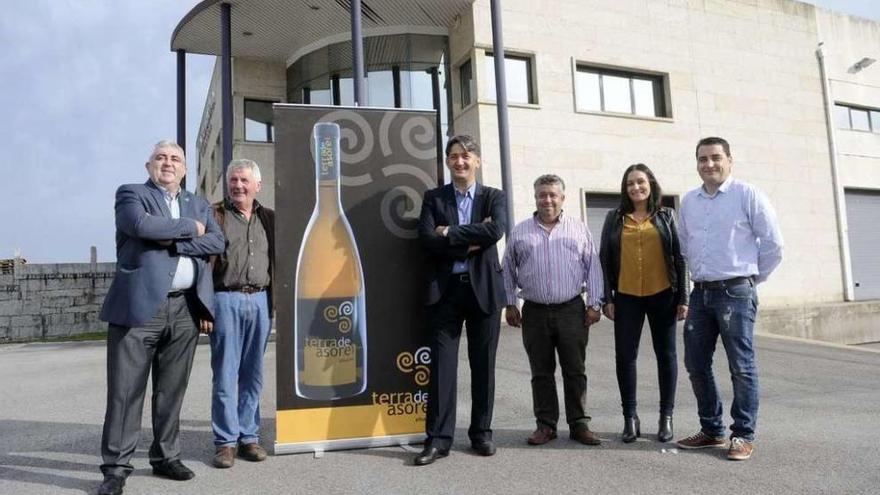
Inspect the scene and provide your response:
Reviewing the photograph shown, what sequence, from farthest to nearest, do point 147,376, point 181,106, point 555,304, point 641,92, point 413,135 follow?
point 181,106
point 641,92
point 413,135
point 555,304
point 147,376

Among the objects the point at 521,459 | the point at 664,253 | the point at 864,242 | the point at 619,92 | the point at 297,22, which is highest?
the point at 297,22

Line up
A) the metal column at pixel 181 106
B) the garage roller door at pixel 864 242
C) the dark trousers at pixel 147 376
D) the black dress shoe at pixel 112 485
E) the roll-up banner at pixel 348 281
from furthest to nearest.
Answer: the garage roller door at pixel 864 242, the metal column at pixel 181 106, the roll-up banner at pixel 348 281, the dark trousers at pixel 147 376, the black dress shoe at pixel 112 485

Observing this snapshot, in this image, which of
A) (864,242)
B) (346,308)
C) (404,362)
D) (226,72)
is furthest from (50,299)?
(864,242)

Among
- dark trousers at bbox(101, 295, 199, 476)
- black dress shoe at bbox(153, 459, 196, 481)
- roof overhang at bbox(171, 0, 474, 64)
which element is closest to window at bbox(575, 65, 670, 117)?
roof overhang at bbox(171, 0, 474, 64)

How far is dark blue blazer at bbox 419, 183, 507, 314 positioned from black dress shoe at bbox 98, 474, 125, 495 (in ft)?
6.62

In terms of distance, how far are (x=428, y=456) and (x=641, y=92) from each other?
13.6m

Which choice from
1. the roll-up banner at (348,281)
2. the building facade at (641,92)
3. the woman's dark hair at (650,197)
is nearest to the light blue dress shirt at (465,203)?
the roll-up banner at (348,281)

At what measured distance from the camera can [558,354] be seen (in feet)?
13.4

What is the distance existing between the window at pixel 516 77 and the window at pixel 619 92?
1207 millimetres

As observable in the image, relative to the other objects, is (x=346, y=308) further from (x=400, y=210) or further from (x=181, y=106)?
(x=181, y=106)

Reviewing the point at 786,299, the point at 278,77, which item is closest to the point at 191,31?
the point at 278,77

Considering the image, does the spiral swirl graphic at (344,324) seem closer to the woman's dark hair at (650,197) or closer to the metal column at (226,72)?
the woman's dark hair at (650,197)

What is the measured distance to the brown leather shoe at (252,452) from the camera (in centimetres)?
373

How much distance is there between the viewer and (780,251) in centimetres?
371
